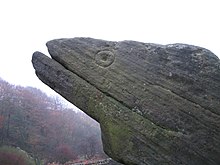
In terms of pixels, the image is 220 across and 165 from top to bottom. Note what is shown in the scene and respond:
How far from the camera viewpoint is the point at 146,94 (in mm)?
9273

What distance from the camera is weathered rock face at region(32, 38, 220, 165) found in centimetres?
872

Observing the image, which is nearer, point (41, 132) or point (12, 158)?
point (12, 158)

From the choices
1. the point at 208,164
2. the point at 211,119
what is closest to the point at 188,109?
the point at 211,119

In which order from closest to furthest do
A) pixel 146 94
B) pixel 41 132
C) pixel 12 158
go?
1. pixel 146 94
2. pixel 12 158
3. pixel 41 132

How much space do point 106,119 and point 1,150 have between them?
39.5 metres

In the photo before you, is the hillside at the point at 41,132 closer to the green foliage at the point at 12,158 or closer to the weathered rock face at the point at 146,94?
the green foliage at the point at 12,158

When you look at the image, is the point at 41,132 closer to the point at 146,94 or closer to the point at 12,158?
the point at 12,158

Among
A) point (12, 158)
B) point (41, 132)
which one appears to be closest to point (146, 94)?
point (12, 158)

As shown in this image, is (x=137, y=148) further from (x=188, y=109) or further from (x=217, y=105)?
(x=217, y=105)

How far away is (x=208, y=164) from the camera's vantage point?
8625mm

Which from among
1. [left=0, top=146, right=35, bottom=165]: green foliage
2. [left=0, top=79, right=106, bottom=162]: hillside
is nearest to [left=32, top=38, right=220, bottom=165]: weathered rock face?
[left=0, top=146, right=35, bottom=165]: green foliage

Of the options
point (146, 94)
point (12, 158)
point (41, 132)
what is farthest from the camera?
point (41, 132)

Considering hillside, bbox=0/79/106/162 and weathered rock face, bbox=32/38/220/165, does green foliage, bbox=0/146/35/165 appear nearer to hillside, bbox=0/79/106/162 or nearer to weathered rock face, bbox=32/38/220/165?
hillside, bbox=0/79/106/162

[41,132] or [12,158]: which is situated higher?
[12,158]
